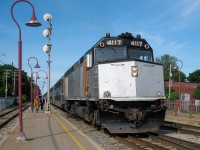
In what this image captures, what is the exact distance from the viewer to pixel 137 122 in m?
14.5

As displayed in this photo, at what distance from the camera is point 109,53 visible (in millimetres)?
15906

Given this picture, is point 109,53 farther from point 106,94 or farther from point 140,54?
point 106,94

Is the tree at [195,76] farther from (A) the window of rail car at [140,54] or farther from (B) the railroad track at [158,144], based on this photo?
(B) the railroad track at [158,144]

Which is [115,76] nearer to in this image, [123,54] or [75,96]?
[123,54]

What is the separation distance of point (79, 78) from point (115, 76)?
5990 millimetres

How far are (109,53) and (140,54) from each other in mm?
1393

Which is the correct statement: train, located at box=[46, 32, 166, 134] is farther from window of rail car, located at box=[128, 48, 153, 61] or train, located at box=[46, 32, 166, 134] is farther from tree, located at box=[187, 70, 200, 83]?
tree, located at box=[187, 70, 200, 83]

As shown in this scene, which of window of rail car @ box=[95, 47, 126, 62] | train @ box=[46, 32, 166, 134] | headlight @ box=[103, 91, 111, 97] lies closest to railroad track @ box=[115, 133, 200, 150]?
train @ box=[46, 32, 166, 134]

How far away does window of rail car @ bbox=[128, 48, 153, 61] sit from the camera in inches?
628

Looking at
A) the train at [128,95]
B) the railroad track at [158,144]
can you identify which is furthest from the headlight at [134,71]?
→ the railroad track at [158,144]

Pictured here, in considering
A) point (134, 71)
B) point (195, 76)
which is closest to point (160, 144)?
point (134, 71)

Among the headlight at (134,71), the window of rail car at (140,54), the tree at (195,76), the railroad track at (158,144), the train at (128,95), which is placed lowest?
the railroad track at (158,144)

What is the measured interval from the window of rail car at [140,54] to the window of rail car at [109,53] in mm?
334

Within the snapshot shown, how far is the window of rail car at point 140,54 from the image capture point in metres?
15.9
